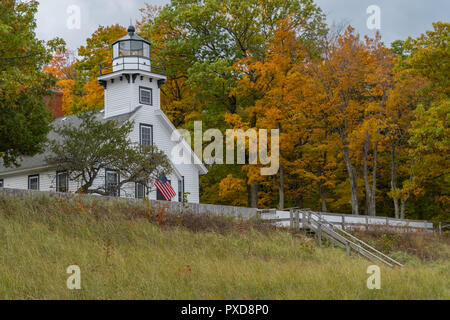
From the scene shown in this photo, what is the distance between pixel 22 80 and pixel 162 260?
8078 millimetres

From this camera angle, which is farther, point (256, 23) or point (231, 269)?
point (256, 23)

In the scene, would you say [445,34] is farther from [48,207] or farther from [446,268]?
[48,207]

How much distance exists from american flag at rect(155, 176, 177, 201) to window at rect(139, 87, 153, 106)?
4616 mm

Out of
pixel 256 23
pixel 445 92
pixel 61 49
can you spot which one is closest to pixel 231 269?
pixel 61 49

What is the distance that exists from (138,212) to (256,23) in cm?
2033

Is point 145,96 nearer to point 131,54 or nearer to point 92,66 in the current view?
point 131,54

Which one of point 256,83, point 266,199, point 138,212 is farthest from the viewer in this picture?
point 266,199

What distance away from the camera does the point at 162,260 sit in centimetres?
1322

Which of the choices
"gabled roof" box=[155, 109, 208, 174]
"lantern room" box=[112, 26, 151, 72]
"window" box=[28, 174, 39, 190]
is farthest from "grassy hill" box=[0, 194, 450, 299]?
"lantern room" box=[112, 26, 151, 72]

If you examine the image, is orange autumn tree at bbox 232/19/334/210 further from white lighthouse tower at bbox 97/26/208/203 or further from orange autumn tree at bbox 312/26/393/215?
white lighthouse tower at bbox 97/26/208/203

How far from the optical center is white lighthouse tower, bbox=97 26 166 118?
3189 centimetres

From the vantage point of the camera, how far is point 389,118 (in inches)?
1221

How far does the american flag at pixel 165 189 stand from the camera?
29.8 metres
